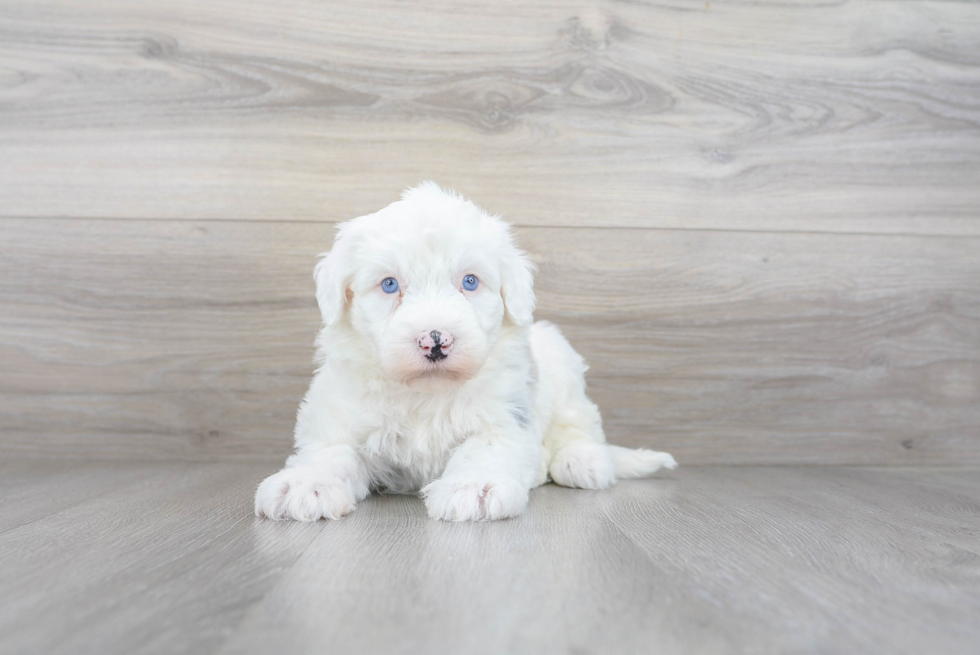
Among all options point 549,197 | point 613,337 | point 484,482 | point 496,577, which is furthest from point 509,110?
point 496,577

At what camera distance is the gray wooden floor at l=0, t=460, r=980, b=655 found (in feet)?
2.80

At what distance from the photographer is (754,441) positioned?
2.60 metres

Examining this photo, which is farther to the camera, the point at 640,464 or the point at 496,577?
the point at 640,464

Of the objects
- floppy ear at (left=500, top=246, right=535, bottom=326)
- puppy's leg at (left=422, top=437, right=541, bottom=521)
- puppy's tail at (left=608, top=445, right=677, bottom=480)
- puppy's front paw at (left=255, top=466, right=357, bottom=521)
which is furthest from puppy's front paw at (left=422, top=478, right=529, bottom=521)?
puppy's tail at (left=608, top=445, right=677, bottom=480)

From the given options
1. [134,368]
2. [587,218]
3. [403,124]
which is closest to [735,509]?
[587,218]

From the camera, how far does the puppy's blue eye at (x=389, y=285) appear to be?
1.68m

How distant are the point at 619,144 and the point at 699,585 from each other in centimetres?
177

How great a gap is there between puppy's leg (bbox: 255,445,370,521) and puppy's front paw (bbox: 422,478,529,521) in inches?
7.1

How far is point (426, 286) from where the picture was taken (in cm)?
165

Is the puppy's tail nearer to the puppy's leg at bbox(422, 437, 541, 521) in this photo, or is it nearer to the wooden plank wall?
the wooden plank wall

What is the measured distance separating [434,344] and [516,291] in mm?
335

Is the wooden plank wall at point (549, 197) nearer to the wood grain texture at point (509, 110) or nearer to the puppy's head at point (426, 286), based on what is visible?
the wood grain texture at point (509, 110)

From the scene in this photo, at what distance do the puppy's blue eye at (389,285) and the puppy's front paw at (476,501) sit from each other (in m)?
0.45

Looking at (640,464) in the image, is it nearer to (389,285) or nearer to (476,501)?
(476,501)
